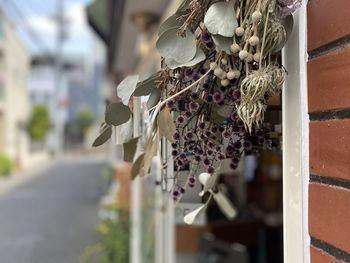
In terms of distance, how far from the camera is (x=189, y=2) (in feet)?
3.20

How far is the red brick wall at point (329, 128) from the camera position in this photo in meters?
0.79

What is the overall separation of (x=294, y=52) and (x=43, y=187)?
13.9 m

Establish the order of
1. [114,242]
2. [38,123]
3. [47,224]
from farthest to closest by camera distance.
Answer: [38,123] → [47,224] → [114,242]

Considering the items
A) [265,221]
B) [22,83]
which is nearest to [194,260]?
[265,221]

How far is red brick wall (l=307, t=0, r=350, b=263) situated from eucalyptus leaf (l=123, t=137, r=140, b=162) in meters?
0.48

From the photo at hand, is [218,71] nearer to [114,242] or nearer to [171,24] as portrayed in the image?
[171,24]

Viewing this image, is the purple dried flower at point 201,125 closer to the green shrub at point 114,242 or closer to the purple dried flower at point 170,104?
the purple dried flower at point 170,104

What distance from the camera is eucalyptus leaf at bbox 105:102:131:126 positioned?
3.34 ft

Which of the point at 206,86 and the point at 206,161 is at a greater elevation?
the point at 206,86

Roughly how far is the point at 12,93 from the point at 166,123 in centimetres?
2639

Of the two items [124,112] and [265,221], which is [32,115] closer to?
[265,221]

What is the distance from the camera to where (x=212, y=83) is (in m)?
0.97

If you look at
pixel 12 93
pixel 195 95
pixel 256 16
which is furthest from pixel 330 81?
pixel 12 93

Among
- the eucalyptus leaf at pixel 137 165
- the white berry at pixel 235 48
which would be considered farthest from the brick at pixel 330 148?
the eucalyptus leaf at pixel 137 165
